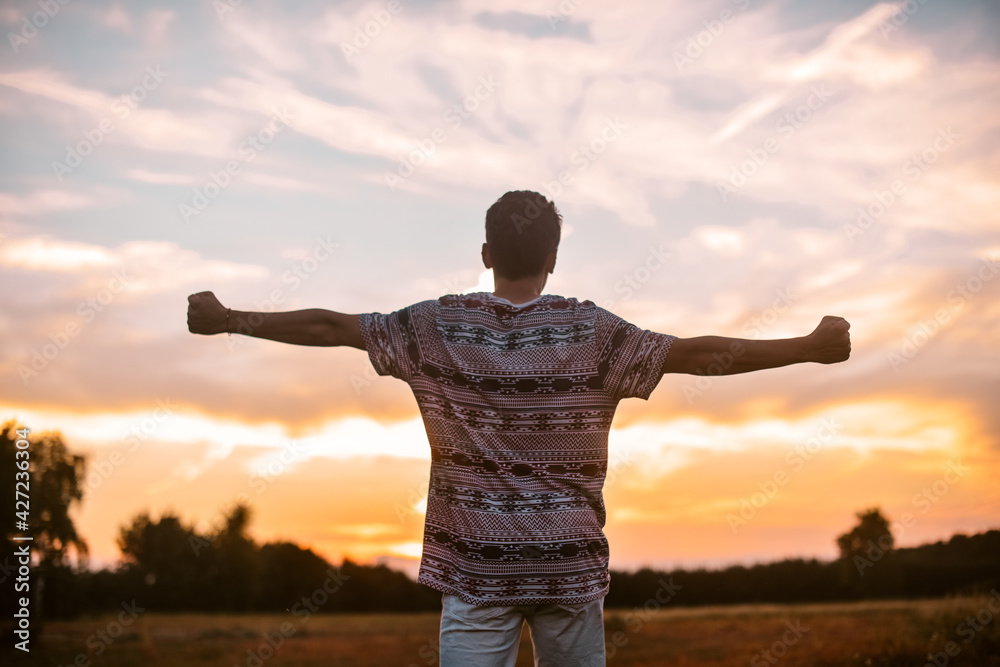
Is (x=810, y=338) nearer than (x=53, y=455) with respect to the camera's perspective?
Yes

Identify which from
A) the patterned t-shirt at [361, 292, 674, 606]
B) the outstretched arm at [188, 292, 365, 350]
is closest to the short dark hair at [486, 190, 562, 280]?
the patterned t-shirt at [361, 292, 674, 606]

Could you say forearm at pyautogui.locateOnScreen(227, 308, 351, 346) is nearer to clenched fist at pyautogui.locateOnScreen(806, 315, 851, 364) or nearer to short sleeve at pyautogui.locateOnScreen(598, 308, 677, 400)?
short sleeve at pyautogui.locateOnScreen(598, 308, 677, 400)

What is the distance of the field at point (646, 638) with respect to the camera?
44.6 ft

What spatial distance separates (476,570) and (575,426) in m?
0.70

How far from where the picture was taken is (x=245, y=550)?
65750 mm

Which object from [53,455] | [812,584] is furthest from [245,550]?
[812,584]

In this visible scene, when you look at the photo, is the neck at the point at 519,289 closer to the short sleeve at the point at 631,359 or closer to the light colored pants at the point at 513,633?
the short sleeve at the point at 631,359

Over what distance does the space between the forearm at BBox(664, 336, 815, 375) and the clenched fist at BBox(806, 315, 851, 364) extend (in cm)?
3

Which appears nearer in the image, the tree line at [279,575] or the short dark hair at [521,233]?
the short dark hair at [521,233]

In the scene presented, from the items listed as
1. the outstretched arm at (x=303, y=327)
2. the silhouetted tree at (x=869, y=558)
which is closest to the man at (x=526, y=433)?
the outstretched arm at (x=303, y=327)

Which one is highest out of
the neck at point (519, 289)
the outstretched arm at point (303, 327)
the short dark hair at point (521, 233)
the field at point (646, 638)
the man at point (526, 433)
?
the short dark hair at point (521, 233)

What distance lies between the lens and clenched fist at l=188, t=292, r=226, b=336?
139 inches

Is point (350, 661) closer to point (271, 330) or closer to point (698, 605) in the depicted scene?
point (698, 605)

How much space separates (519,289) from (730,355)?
0.94 m
